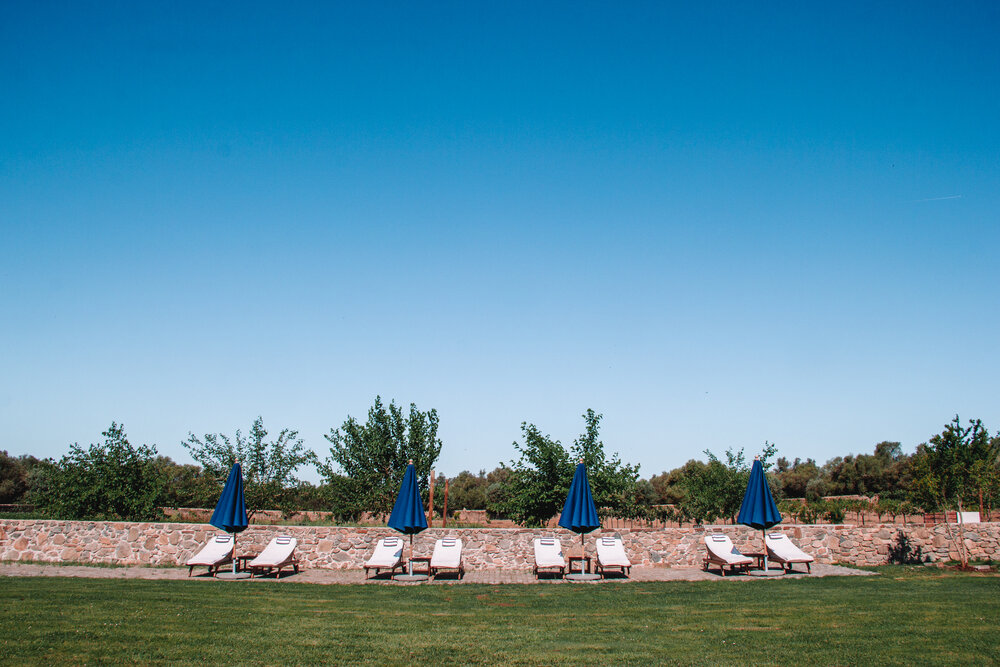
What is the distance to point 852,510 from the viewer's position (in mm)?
33812

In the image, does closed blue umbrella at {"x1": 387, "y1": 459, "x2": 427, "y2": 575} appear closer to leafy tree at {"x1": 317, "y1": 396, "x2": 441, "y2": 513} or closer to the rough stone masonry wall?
the rough stone masonry wall

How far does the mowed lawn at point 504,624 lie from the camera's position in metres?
6.62

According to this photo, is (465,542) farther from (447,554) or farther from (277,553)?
(277,553)

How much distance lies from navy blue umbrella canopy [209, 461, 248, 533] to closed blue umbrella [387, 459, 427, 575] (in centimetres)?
340

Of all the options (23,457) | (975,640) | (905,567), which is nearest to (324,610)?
(975,640)

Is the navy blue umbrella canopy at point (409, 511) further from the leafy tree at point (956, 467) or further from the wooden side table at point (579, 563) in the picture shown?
the leafy tree at point (956, 467)

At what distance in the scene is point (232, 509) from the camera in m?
14.4

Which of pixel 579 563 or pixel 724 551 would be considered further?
pixel 579 563

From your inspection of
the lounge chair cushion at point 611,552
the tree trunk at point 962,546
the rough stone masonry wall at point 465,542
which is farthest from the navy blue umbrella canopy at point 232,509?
the tree trunk at point 962,546

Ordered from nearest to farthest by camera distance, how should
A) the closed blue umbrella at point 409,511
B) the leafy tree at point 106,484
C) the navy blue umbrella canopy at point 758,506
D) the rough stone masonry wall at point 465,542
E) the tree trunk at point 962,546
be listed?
the closed blue umbrella at point 409,511 < the navy blue umbrella canopy at point 758,506 < the tree trunk at point 962,546 < the rough stone masonry wall at point 465,542 < the leafy tree at point 106,484

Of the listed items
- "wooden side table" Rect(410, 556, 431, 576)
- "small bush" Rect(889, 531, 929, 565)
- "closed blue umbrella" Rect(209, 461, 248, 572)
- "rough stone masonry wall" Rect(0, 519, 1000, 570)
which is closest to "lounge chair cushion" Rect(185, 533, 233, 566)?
"closed blue umbrella" Rect(209, 461, 248, 572)

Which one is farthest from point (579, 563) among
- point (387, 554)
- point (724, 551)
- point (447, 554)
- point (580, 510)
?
point (387, 554)

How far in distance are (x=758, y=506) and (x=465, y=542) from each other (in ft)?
22.4

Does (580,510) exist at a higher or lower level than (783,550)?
higher
